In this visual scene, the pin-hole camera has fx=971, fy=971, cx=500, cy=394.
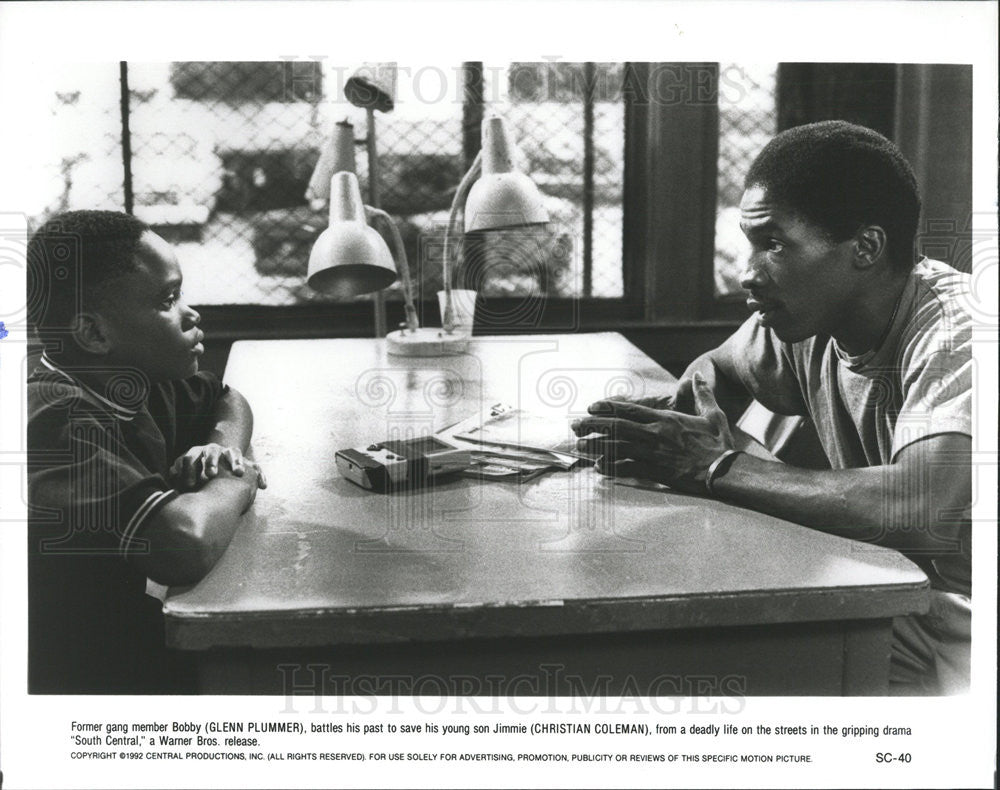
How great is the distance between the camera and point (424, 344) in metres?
2.02

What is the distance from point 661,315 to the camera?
2363 mm

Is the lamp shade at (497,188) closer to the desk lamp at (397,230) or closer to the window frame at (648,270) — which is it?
the desk lamp at (397,230)

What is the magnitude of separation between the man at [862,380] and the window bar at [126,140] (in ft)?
2.62

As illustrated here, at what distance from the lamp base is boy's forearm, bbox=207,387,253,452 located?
568mm

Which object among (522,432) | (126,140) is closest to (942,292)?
(522,432)

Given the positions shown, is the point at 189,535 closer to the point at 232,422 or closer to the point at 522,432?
the point at 232,422

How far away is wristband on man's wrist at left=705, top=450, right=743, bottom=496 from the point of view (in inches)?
47.8

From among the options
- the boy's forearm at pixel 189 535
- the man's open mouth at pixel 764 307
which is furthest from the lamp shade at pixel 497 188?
the boy's forearm at pixel 189 535

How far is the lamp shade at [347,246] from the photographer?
1772mm

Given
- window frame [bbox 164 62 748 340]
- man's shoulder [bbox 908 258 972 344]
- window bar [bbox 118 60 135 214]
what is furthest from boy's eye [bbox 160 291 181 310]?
man's shoulder [bbox 908 258 972 344]

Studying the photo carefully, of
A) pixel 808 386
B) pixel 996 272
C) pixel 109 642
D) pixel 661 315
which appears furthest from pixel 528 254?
pixel 109 642

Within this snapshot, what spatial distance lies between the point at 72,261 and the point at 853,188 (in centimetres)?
104

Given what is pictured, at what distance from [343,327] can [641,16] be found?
1.18m

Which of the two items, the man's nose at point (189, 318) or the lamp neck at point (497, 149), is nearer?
the man's nose at point (189, 318)
